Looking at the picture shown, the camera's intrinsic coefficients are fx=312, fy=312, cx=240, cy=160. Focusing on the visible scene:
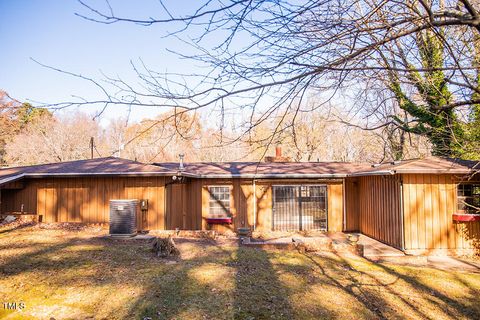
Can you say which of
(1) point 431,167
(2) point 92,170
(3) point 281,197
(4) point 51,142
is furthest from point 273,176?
(4) point 51,142

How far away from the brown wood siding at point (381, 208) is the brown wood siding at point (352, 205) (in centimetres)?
19

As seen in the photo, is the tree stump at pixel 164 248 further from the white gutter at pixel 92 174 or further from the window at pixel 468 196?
the window at pixel 468 196

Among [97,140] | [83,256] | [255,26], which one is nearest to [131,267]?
[83,256]

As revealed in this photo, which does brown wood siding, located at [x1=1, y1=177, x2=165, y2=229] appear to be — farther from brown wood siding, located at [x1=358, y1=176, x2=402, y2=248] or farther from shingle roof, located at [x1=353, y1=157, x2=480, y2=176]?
shingle roof, located at [x1=353, y1=157, x2=480, y2=176]

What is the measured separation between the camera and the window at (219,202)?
1316 cm

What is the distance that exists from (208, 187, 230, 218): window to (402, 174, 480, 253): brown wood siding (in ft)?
22.1

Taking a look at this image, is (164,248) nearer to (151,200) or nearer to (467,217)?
(151,200)

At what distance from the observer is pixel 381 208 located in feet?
35.4

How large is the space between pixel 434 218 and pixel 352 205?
3881 millimetres

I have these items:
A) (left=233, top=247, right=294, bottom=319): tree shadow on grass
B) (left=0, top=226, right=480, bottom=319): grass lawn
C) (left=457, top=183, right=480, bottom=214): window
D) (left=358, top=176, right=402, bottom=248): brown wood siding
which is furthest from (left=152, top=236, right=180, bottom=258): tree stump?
(left=457, top=183, right=480, bottom=214): window

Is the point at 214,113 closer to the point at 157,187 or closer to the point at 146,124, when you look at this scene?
the point at 146,124

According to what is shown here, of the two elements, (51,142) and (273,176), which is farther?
(51,142)

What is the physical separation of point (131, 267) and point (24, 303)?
7.29 ft

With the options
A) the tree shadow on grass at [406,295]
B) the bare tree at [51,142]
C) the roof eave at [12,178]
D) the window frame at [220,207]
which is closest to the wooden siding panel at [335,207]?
the window frame at [220,207]
